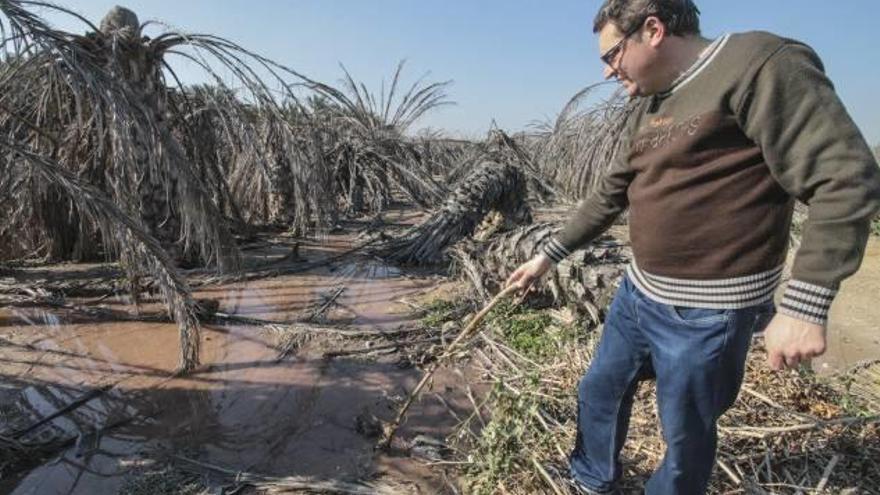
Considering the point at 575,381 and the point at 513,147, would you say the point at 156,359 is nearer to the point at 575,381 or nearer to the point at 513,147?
the point at 575,381

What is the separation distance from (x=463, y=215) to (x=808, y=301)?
5072mm

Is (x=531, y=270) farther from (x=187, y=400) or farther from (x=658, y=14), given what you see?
(x=187, y=400)

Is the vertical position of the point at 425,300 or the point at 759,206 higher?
the point at 759,206

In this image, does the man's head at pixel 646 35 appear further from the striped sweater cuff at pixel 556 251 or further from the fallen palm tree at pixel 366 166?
the fallen palm tree at pixel 366 166

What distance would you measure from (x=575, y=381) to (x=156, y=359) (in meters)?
2.49

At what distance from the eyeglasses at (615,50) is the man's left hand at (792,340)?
837 mm

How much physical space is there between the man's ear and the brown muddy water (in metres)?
1.82

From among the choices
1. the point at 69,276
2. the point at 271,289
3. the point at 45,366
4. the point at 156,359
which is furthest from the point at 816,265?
the point at 69,276

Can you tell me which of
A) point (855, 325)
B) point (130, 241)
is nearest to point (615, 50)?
point (130, 241)

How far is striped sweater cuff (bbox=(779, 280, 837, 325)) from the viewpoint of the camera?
135 centimetres

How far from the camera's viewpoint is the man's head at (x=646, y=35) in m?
1.60

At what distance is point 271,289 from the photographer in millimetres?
5211

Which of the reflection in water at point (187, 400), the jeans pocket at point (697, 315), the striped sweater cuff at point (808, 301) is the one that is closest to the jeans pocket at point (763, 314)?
the jeans pocket at point (697, 315)

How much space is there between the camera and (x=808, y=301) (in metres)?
1.37
